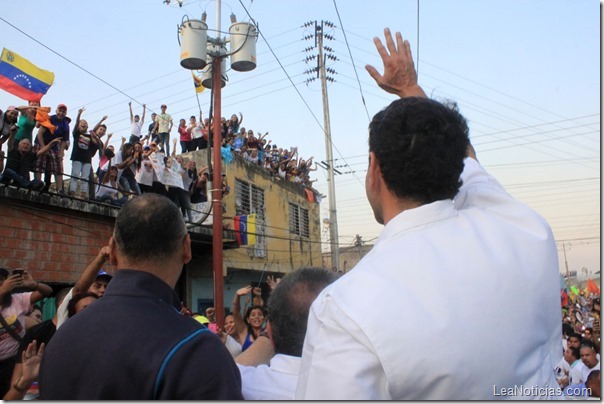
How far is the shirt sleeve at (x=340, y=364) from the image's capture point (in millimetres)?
1074

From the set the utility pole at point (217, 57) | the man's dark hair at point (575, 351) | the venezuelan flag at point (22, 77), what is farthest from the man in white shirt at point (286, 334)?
the venezuelan flag at point (22, 77)

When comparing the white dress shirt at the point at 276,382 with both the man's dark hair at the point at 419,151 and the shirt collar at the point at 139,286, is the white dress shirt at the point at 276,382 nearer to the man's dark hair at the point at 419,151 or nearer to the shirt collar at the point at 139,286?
the shirt collar at the point at 139,286

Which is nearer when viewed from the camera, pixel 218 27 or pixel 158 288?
pixel 158 288

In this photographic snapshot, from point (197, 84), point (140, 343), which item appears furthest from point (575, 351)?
point (197, 84)

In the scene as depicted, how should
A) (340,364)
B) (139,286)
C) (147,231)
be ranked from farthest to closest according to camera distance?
1. (147,231)
2. (139,286)
3. (340,364)

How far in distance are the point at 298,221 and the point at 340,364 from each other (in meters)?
22.4

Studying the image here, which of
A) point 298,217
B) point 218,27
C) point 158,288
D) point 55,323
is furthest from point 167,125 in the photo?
point 158,288

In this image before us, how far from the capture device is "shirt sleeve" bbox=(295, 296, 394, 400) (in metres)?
1.07

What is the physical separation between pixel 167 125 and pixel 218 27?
704 centimetres

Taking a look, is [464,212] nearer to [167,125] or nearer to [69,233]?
[69,233]

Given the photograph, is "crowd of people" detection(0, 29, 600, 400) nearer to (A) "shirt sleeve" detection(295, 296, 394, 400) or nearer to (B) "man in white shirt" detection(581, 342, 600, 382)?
(A) "shirt sleeve" detection(295, 296, 394, 400)

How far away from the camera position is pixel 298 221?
23469mm

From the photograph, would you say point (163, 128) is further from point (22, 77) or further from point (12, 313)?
point (12, 313)

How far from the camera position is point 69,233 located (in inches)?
428
